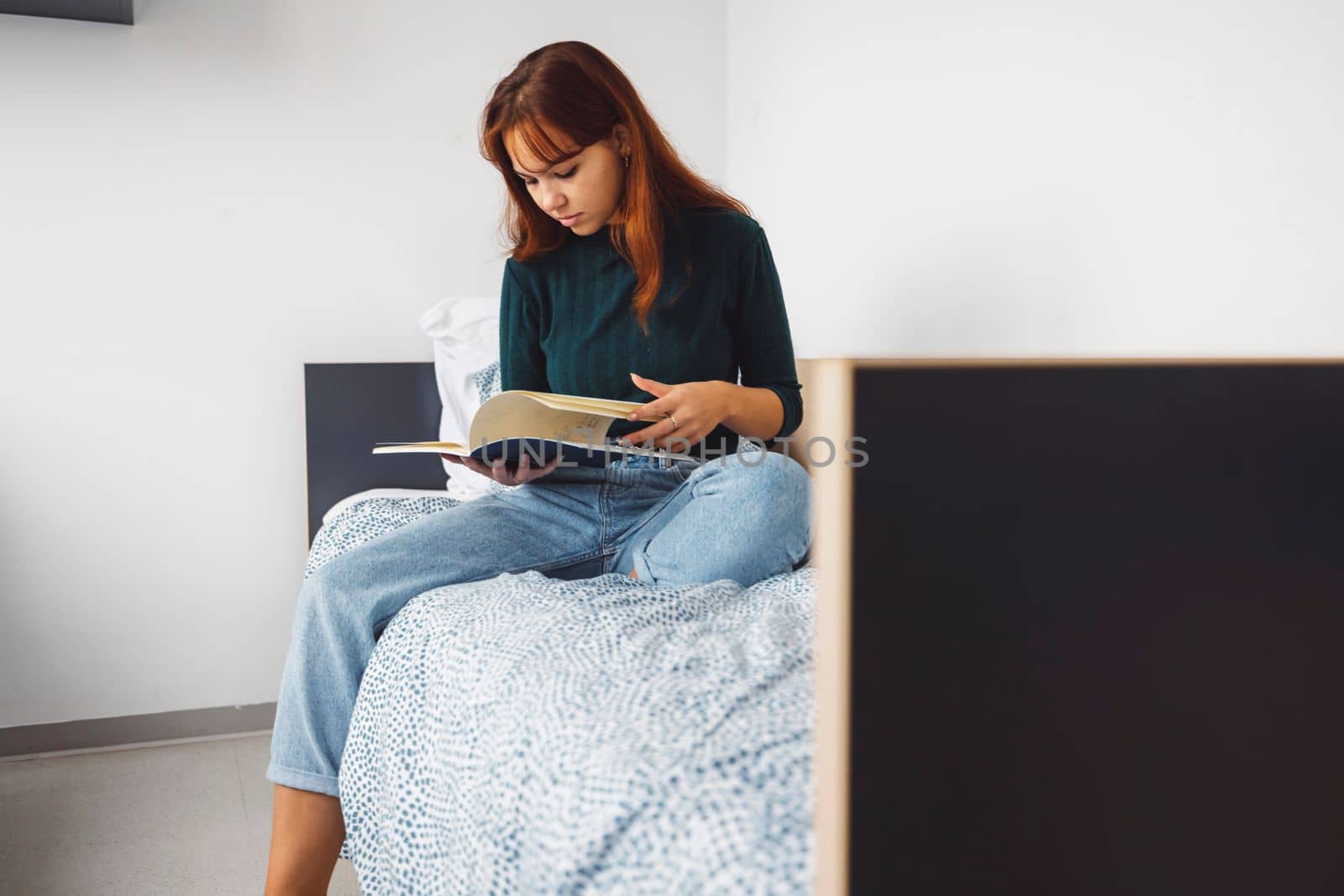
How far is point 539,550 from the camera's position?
1189 millimetres

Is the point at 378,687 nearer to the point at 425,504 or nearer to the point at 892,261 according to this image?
the point at 425,504

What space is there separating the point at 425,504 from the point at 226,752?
0.71 m

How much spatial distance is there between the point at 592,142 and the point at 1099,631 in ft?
2.96

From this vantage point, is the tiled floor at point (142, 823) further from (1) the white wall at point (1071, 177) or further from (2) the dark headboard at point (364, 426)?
(1) the white wall at point (1071, 177)

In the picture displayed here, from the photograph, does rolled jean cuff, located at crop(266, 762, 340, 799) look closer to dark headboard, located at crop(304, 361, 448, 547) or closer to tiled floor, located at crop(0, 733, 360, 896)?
tiled floor, located at crop(0, 733, 360, 896)

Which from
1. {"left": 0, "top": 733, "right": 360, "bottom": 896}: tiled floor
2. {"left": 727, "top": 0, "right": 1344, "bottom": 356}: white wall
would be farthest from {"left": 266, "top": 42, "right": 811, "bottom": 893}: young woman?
{"left": 0, "top": 733, "right": 360, "bottom": 896}: tiled floor

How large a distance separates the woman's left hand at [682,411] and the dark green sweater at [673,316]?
0.49 ft

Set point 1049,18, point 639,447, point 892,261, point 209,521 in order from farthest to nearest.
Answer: point 209,521, point 892,261, point 1049,18, point 639,447

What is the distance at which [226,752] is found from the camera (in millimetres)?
1933

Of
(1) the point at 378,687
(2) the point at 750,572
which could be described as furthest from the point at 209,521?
(2) the point at 750,572

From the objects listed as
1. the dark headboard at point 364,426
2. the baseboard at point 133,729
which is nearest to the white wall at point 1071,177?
the dark headboard at point 364,426

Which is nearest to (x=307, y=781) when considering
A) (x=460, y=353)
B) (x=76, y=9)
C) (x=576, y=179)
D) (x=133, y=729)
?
(x=576, y=179)

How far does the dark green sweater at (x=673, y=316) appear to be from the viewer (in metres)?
1.28

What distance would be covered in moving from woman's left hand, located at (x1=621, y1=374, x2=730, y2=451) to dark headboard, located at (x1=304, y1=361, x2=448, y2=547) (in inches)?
41.4
